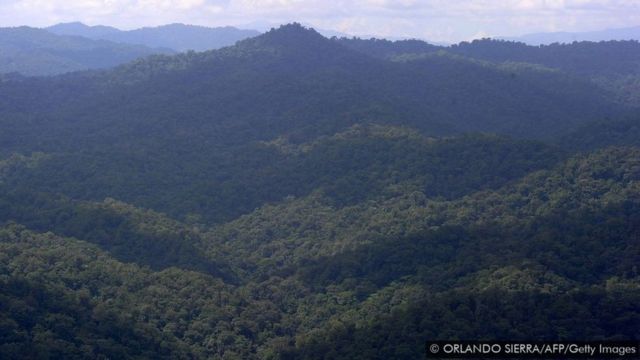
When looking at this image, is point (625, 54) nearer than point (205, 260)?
No

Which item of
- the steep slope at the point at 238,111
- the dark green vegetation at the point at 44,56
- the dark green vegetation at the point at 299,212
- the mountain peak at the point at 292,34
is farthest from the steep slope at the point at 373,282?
the dark green vegetation at the point at 44,56

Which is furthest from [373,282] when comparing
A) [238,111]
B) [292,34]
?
[292,34]

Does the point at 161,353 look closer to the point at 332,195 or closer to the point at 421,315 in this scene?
the point at 421,315

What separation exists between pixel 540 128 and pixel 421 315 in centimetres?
7210

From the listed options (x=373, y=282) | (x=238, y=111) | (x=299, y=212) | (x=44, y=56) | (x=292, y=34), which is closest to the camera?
(x=373, y=282)

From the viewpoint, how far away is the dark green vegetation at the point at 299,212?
134 ft

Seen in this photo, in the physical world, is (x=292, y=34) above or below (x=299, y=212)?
above

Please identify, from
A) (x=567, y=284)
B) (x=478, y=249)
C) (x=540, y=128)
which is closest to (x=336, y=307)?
(x=478, y=249)

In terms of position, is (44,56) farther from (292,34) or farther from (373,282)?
(373,282)

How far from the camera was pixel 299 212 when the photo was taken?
7138cm

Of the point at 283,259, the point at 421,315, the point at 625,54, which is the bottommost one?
the point at 283,259

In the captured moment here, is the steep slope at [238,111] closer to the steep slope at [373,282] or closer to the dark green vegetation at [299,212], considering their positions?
the dark green vegetation at [299,212]

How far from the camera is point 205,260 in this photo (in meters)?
58.4

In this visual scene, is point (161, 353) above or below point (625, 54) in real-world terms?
below
